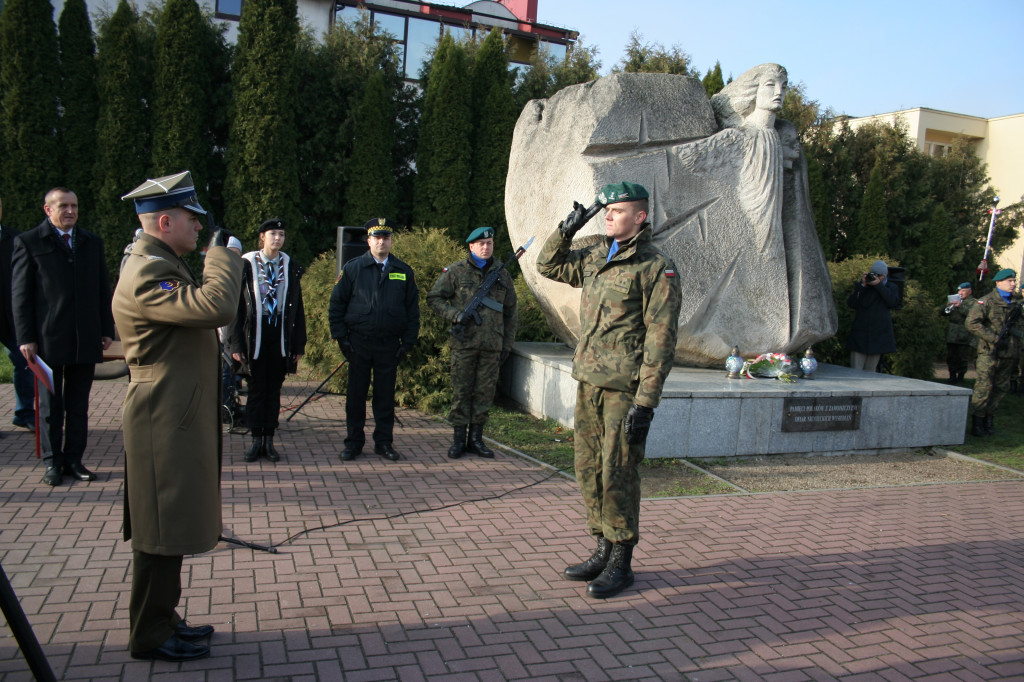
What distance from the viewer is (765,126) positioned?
752 cm

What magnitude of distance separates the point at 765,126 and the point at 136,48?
38.6 ft

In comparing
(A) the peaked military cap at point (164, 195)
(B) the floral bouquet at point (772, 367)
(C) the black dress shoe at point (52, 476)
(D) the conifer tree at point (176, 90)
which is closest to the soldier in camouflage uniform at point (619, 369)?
(A) the peaked military cap at point (164, 195)

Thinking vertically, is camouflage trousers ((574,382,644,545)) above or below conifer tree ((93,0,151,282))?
below

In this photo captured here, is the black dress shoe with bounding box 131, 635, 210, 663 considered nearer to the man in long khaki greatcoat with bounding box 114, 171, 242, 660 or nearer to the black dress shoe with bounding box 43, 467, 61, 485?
the man in long khaki greatcoat with bounding box 114, 171, 242, 660

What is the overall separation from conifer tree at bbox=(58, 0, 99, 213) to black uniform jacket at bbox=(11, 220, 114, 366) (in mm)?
9796

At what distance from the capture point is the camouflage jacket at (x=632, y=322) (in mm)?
3621

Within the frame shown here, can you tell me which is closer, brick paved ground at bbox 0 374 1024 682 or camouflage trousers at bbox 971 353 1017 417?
brick paved ground at bbox 0 374 1024 682

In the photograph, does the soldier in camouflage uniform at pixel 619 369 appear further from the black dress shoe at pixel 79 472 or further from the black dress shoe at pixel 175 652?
the black dress shoe at pixel 79 472

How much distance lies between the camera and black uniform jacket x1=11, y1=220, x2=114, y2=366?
495 centimetres

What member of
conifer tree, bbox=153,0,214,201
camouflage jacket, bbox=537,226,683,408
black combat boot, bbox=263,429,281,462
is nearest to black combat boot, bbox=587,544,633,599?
camouflage jacket, bbox=537,226,683,408

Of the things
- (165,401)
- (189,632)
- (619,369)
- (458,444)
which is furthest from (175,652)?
(458,444)

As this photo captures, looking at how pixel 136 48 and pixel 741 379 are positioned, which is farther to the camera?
pixel 136 48

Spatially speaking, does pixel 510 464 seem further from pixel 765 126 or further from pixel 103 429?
pixel 765 126

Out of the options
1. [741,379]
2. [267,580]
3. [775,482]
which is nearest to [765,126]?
[741,379]
